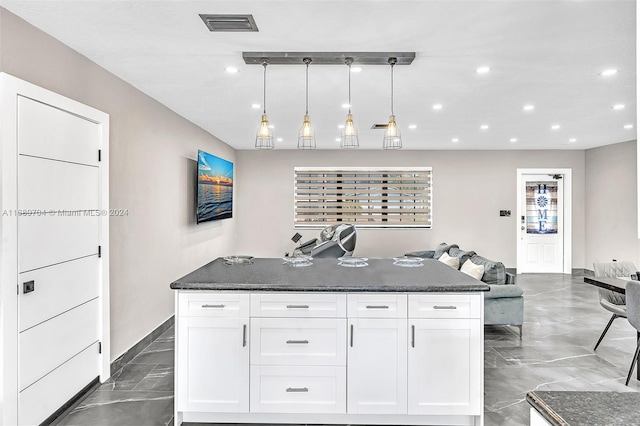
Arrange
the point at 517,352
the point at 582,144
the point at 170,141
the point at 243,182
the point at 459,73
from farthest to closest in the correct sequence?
1. the point at 243,182
2. the point at 582,144
3. the point at 170,141
4. the point at 517,352
5. the point at 459,73

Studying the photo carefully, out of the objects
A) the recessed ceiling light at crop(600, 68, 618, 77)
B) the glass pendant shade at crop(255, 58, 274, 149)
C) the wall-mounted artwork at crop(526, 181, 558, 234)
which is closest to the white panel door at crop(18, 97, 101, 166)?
the glass pendant shade at crop(255, 58, 274, 149)

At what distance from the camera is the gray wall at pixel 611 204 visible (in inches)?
259

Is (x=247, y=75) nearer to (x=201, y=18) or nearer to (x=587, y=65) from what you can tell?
(x=201, y=18)

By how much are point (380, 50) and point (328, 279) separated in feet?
5.35

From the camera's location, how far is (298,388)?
7.99 ft

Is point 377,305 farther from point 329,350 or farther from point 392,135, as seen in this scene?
point 392,135

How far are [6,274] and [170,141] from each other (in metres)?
2.63

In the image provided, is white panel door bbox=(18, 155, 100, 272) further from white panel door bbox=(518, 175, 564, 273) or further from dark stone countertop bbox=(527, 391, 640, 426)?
white panel door bbox=(518, 175, 564, 273)

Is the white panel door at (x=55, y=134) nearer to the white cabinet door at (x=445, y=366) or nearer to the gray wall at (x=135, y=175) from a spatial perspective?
the gray wall at (x=135, y=175)

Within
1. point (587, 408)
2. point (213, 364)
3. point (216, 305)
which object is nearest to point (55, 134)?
point (216, 305)

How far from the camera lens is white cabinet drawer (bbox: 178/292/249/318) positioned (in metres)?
2.43

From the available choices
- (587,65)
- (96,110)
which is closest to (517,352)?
(587,65)

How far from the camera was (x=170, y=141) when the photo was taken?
4480mm

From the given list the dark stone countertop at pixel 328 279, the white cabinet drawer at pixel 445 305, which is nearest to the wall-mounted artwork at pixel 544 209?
the dark stone countertop at pixel 328 279
